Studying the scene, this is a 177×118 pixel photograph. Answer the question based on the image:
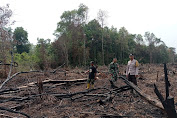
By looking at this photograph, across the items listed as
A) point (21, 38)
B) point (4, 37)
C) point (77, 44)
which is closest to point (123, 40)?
point (77, 44)

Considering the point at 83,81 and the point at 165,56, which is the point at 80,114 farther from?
the point at 165,56

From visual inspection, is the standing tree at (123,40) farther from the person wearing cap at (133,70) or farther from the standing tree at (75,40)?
the person wearing cap at (133,70)

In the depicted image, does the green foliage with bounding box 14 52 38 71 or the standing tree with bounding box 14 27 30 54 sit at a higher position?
the standing tree with bounding box 14 27 30 54

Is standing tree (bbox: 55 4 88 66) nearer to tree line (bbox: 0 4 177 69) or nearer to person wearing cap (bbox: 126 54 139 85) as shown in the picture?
tree line (bbox: 0 4 177 69)

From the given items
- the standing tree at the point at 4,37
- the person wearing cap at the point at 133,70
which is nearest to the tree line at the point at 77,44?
the standing tree at the point at 4,37

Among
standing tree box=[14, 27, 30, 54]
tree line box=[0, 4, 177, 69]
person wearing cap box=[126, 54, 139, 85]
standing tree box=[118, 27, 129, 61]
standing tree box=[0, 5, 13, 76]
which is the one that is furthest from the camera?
standing tree box=[118, 27, 129, 61]

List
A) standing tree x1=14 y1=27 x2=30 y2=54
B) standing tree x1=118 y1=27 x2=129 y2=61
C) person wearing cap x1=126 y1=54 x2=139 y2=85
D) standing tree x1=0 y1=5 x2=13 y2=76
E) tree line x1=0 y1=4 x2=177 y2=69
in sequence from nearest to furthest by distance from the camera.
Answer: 1. person wearing cap x1=126 y1=54 x2=139 y2=85
2. standing tree x1=0 y1=5 x2=13 y2=76
3. tree line x1=0 y1=4 x2=177 y2=69
4. standing tree x1=14 y1=27 x2=30 y2=54
5. standing tree x1=118 y1=27 x2=129 y2=61

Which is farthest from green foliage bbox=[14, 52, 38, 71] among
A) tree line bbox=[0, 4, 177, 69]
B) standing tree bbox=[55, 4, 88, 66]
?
standing tree bbox=[55, 4, 88, 66]

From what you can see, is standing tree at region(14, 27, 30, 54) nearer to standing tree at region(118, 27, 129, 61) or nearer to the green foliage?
the green foliage

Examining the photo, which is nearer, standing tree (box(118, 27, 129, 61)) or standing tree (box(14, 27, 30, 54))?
standing tree (box(14, 27, 30, 54))

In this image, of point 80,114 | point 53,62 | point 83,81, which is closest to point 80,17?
point 53,62

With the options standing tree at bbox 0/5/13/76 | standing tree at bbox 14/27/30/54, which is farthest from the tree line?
standing tree at bbox 0/5/13/76

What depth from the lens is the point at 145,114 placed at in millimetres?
3201

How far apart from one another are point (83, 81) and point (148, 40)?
4376cm
